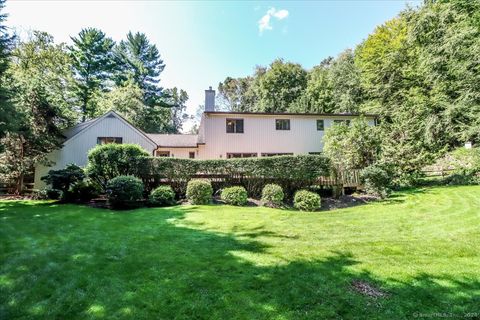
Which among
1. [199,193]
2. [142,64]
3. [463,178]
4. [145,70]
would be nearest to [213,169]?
[199,193]

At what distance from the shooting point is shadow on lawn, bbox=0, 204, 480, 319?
3477mm

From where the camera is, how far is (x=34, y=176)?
55.9ft

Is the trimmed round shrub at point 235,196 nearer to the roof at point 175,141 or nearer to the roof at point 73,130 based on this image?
the roof at point 73,130

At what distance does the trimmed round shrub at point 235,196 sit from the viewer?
460 inches

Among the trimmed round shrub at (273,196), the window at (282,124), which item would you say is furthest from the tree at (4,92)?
the window at (282,124)

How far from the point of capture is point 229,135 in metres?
19.8

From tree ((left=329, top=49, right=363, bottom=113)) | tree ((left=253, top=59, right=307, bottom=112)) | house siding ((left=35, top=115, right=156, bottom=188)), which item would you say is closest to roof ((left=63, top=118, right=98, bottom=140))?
house siding ((left=35, top=115, right=156, bottom=188))

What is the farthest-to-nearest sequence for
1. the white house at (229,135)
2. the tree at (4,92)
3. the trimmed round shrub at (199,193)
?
the white house at (229,135)
the trimmed round shrub at (199,193)
the tree at (4,92)

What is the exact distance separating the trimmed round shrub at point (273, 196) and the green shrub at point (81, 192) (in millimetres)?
8436

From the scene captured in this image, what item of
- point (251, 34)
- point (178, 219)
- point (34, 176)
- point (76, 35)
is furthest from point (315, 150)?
point (76, 35)

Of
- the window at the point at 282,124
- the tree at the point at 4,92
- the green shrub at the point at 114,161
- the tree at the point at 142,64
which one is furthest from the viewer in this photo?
Answer: the tree at the point at 142,64

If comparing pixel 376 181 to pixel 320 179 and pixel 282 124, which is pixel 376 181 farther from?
pixel 282 124

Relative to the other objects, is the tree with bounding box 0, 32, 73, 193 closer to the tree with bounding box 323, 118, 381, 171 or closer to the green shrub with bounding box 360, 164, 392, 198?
the tree with bounding box 323, 118, 381, 171

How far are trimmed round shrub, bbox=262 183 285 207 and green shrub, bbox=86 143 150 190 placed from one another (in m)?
6.10
